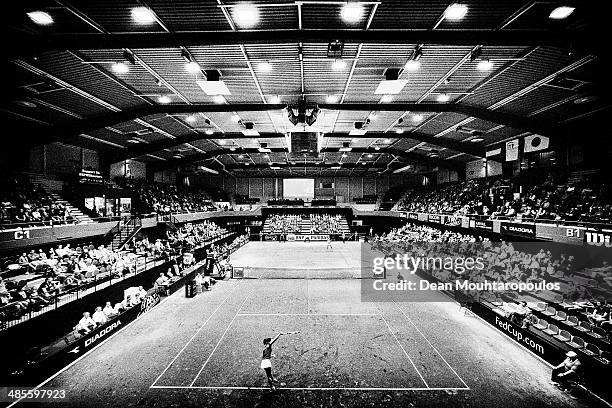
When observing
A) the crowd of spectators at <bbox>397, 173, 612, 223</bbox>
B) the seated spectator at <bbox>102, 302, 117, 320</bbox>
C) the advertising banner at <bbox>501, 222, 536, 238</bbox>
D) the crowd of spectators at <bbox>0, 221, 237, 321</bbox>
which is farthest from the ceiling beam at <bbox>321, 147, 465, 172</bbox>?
the seated spectator at <bbox>102, 302, 117, 320</bbox>

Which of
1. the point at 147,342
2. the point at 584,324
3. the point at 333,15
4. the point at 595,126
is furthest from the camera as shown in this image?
the point at 595,126

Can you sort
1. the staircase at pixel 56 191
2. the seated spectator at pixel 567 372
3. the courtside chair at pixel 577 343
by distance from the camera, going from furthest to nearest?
the staircase at pixel 56 191 → the courtside chair at pixel 577 343 → the seated spectator at pixel 567 372

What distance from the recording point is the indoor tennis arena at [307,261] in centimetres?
797

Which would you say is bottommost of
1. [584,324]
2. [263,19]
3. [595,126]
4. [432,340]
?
[432,340]

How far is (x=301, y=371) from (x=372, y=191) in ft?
133

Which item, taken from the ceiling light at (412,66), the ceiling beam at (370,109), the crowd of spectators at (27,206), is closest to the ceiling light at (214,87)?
the ceiling beam at (370,109)

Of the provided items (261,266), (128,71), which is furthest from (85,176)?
(261,266)

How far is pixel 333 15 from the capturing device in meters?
8.30

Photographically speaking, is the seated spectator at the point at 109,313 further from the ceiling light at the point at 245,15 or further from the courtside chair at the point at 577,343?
the courtside chair at the point at 577,343

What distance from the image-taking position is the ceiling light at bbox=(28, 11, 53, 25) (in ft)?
25.8

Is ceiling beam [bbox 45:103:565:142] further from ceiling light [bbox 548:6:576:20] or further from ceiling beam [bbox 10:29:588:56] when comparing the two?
ceiling light [bbox 548:6:576:20]

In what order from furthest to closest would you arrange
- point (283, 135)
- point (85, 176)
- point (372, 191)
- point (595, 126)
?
point (372, 191)
point (283, 135)
point (85, 176)
point (595, 126)

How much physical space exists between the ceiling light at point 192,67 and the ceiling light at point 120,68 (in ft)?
7.03

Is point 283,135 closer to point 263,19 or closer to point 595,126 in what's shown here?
point 263,19
